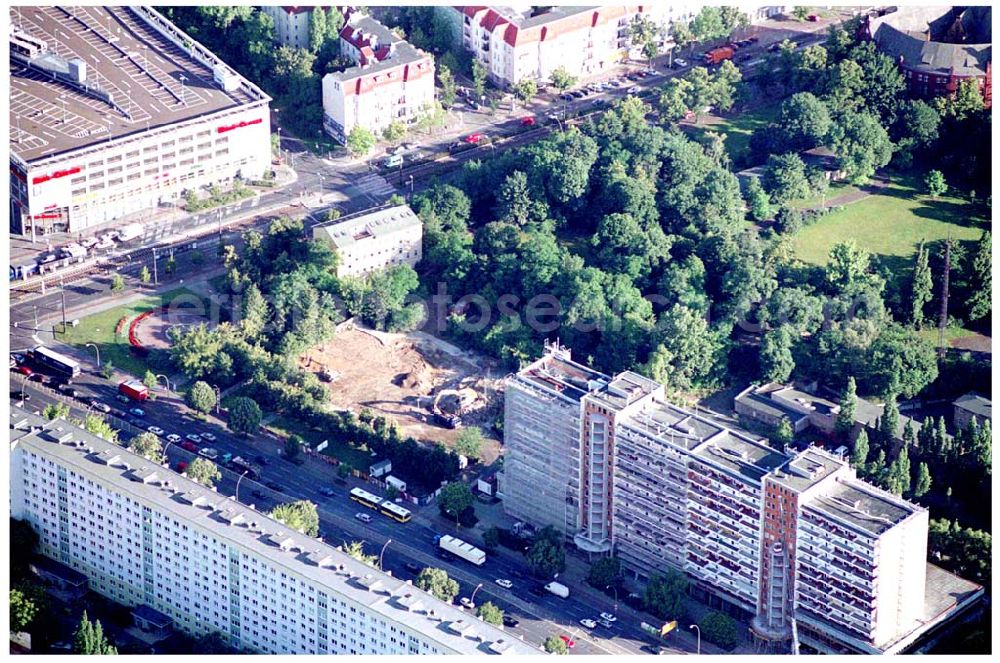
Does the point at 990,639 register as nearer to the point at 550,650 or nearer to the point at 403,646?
the point at 550,650
